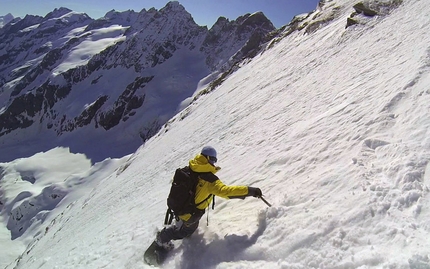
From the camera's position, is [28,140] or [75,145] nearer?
[75,145]

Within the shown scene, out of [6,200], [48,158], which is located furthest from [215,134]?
[48,158]

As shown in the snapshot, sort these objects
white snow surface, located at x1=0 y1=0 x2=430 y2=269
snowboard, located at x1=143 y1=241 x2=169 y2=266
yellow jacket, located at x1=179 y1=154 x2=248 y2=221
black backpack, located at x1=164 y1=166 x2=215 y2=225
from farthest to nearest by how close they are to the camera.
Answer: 1. snowboard, located at x1=143 y1=241 x2=169 y2=266
2. black backpack, located at x1=164 y1=166 x2=215 y2=225
3. yellow jacket, located at x1=179 y1=154 x2=248 y2=221
4. white snow surface, located at x1=0 y1=0 x2=430 y2=269

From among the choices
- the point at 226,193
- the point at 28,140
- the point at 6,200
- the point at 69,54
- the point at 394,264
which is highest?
the point at 69,54

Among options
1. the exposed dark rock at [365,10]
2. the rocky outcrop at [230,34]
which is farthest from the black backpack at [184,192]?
the rocky outcrop at [230,34]

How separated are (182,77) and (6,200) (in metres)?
55.7

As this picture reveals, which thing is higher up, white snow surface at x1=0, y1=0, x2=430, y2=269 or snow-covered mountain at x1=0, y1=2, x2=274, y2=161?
snow-covered mountain at x1=0, y1=2, x2=274, y2=161

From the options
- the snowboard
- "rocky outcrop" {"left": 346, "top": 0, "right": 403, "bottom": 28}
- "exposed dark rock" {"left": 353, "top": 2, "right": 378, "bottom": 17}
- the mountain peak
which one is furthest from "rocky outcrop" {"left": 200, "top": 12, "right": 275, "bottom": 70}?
the snowboard

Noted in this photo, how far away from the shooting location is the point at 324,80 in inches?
569

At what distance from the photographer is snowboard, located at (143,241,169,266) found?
6.55 m

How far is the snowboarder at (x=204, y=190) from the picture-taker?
18.7ft

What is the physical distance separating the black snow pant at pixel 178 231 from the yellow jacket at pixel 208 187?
0.59 meters

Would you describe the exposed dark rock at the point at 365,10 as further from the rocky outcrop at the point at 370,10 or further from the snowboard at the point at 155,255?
the snowboard at the point at 155,255

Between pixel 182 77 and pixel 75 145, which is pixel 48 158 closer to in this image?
pixel 75 145

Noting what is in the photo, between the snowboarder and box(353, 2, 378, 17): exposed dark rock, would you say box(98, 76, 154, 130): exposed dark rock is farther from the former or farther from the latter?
the snowboarder
